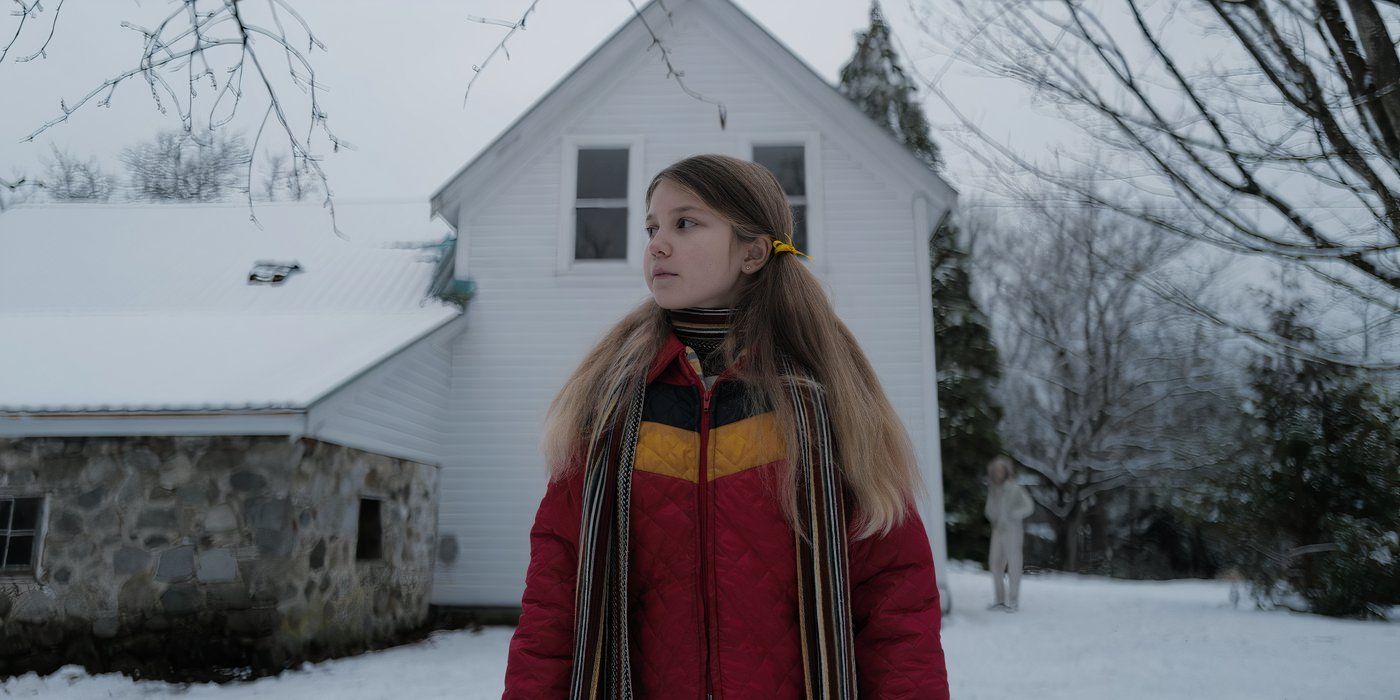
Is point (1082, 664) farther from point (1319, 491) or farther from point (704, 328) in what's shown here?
point (704, 328)

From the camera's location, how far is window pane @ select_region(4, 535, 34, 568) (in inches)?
237

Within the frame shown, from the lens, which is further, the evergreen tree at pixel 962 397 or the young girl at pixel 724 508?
the evergreen tree at pixel 962 397

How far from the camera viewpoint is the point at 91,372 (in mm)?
6379

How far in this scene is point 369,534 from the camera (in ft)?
23.7

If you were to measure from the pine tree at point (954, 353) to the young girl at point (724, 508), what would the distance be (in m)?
14.8

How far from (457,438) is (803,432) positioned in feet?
24.1

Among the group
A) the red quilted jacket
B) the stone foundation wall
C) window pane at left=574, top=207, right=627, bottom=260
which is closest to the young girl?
the red quilted jacket

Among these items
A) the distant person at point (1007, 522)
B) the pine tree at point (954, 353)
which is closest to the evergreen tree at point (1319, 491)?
the distant person at point (1007, 522)

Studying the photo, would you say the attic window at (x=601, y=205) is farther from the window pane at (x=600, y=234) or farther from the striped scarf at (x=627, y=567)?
the striped scarf at (x=627, y=567)

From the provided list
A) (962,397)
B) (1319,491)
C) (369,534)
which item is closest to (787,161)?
(369,534)

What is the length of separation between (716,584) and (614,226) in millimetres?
7692

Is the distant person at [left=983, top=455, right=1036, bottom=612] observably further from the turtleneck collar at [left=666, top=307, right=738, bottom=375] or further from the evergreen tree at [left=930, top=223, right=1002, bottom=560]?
the turtleneck collar at [left=666, top=307, right=738, bottom=375]

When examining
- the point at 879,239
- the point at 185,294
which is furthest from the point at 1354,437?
the point at 185,294

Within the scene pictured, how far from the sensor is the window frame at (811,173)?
874 centimetres
